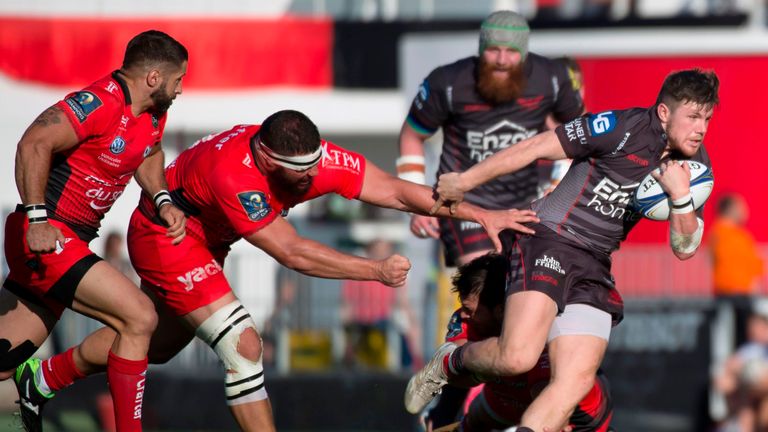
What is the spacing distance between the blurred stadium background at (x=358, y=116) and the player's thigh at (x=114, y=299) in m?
2.86

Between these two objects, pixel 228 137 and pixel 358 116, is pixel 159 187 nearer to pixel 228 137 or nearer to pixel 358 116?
pixel 228 137

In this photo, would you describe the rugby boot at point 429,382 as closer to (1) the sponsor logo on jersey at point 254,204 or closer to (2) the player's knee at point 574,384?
(2) the player's knee at point 574,384

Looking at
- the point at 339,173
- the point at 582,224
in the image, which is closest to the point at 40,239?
the point at 339,173

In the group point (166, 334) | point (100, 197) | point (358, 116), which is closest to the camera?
point (100, 197)

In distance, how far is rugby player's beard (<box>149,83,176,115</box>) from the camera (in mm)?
6684

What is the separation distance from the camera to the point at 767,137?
46.4 ft

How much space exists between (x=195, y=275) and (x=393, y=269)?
1.26m

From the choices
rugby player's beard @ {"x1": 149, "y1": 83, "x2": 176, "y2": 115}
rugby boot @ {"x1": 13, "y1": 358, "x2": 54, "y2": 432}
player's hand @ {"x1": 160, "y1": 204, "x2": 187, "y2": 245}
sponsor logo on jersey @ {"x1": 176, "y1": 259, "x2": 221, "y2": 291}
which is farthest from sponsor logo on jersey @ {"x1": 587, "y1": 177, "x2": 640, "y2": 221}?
rugby boot @ {"x1": 13, "y1": 358, "x2": 54, "y2": 432}

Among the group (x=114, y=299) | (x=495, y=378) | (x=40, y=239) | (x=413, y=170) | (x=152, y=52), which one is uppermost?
(x=152, y=52)

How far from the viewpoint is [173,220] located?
→ 6.80 m

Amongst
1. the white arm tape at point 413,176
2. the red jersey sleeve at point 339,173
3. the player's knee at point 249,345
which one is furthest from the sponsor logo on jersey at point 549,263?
the white arm tape at point 413,176

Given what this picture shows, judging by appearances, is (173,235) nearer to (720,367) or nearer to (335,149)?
(335,149)

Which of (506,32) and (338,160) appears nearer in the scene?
(338,160)

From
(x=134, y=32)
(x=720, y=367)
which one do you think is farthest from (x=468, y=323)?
(x=134, y=32)
